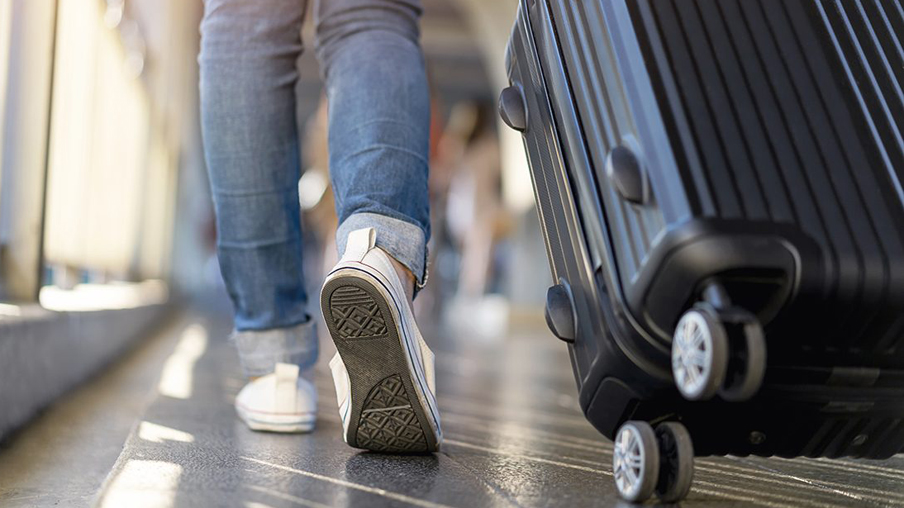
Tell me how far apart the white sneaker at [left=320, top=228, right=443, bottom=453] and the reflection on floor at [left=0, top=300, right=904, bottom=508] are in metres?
0.04

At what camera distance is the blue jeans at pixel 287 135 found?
4.15ft

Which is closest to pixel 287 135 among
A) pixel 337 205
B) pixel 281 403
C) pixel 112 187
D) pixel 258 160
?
pixel 258 160

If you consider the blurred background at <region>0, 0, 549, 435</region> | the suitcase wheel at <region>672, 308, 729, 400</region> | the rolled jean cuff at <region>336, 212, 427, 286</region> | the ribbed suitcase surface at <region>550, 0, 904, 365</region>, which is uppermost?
the ribbed suitcase surface at <region>550, 0, 904, 365</region>

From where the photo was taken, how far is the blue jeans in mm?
1264

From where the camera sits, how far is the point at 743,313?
836 mm

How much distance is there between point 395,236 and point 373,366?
172 millimetres

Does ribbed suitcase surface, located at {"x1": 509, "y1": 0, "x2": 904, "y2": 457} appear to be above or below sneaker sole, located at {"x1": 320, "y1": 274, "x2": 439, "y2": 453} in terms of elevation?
above

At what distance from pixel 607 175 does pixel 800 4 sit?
0.32m

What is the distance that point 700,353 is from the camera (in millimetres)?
825

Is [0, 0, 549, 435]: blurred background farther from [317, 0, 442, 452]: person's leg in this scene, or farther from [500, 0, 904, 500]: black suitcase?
[500, 0, 904, 500]: black suitcase

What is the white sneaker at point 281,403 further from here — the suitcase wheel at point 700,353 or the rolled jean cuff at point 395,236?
the suitcase wheel at point 700,353

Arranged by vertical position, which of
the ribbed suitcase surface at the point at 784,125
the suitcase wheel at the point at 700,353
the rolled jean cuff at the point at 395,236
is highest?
the ribbed suitcase surface at the point at 784,125

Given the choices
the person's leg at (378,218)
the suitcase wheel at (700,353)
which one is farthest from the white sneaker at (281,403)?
the suitcase wheel at (700,353)

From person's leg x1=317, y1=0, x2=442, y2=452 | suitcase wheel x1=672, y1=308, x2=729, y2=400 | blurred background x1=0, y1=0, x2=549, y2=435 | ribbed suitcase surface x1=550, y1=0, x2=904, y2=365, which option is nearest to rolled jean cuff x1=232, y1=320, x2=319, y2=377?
person's leg x1=317, y1=0, x2=442, y2=452
